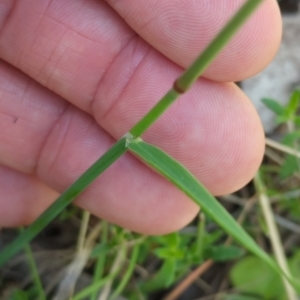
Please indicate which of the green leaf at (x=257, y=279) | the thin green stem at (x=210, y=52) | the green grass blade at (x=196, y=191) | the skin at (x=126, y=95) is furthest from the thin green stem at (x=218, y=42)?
the green leaf at (x=257, y=279)

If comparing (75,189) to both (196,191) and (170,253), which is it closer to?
(196,191)

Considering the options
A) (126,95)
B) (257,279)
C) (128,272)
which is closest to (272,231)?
(257,279)

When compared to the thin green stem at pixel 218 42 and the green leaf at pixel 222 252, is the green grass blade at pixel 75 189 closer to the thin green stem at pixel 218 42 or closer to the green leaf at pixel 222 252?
the thin green stem at pixel 218 42

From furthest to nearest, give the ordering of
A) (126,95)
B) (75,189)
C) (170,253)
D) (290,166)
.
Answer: (290,166) → (170,253) → (126,95) → (75,189)

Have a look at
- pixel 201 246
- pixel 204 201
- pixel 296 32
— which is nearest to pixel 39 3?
pixel 204 201

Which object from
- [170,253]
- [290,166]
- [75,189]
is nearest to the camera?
[75,189]
